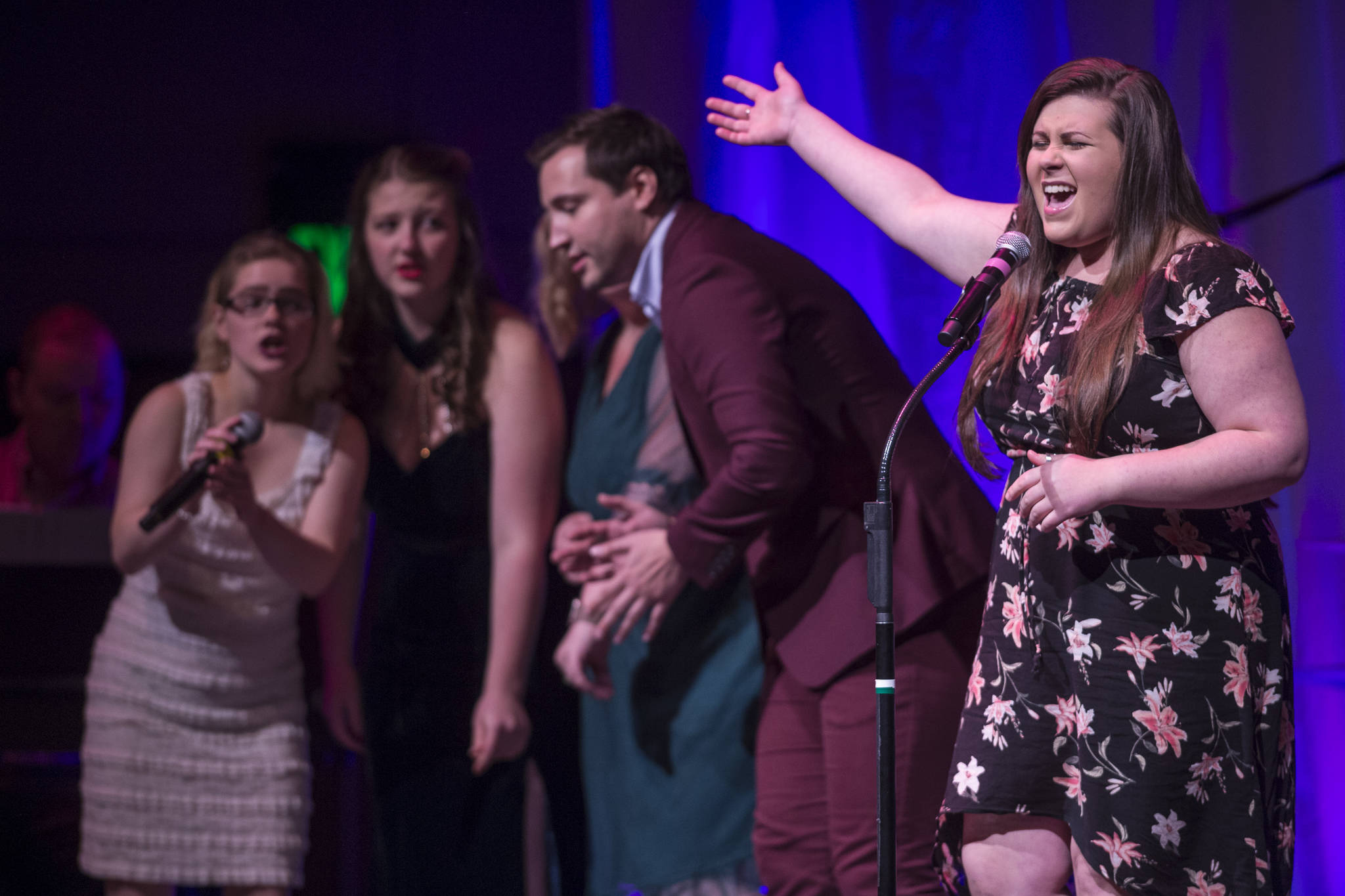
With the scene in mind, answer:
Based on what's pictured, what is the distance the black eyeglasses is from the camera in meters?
2.75

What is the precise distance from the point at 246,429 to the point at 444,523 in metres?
0.50

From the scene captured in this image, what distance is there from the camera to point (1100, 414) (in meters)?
1.47

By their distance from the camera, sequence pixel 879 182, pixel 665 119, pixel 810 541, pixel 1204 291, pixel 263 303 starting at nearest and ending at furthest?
pixel 1204 291 < pixel 879 182 < pixel 810 541 < pixel 263 303 < pixel 665 119

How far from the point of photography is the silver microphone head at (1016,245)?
1538 mm

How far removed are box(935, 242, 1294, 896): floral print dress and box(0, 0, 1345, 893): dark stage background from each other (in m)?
0.85

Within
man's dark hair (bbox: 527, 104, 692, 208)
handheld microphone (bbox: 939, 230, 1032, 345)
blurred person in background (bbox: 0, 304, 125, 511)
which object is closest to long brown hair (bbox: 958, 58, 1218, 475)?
handheld microphone (bbox: 939, 230, 1032, 345)

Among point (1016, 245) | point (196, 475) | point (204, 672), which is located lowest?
point (204, 672)

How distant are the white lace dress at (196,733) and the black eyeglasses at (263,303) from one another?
1.39ft

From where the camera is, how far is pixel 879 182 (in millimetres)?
1906

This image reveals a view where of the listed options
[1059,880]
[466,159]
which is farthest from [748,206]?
[1059,880]

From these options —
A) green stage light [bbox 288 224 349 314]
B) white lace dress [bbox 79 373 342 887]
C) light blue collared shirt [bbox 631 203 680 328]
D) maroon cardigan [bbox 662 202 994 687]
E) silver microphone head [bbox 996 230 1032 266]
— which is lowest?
white lace dress [bbox 79 373 342 887]

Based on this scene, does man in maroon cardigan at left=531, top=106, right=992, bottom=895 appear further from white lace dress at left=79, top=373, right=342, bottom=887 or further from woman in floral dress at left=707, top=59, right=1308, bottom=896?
white lace dress at left=79, top=373, right=342, bottom=887

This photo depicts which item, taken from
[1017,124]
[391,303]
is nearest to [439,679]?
[391,303]

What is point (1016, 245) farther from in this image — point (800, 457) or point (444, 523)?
point (444, 523)
